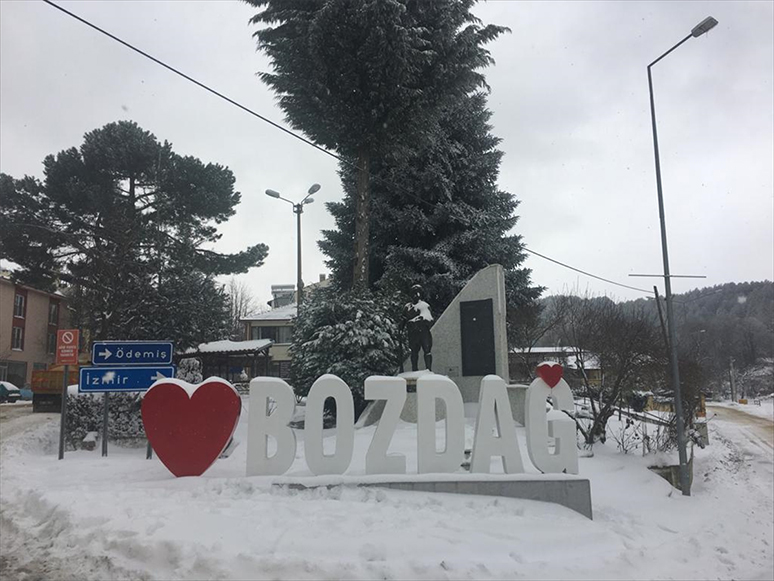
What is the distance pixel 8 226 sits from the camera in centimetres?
2456

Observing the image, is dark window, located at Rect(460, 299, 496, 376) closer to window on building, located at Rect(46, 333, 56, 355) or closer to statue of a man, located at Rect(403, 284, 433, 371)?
statue of a man, located at Rect(403, 284, 433, 371)

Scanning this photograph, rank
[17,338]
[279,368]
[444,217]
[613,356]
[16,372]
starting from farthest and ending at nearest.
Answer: [279,368] < [16,372] < [17,338] < [444,217] < [613,356]

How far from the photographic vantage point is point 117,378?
35.0 feet

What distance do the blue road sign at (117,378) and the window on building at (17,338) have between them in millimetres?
39517

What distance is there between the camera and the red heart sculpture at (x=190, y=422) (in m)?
7.58

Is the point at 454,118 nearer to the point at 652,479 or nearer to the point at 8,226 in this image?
the point at 652,479

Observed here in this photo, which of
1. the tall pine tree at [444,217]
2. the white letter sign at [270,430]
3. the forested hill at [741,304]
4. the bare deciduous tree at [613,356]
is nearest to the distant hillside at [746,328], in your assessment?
the forested hill at [741,304]

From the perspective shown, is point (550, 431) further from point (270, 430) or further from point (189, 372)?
point (189, 372)

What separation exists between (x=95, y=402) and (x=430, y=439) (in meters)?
8.87

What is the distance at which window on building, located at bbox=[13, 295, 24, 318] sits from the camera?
4345 cm

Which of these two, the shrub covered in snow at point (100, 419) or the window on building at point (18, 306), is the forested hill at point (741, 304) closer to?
the shrub covered in snow at point (100, 419)

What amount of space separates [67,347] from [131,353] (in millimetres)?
1977

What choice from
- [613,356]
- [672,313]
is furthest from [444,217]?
[672,313]

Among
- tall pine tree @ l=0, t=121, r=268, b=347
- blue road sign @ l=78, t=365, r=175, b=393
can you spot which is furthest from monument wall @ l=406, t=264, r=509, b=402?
tall pine tree @ l=0, t=121, r=268, b=347
